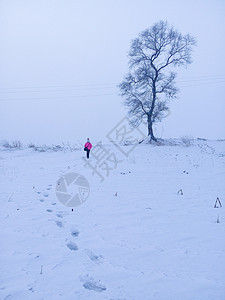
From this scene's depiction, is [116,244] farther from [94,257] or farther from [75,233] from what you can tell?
[75,233]

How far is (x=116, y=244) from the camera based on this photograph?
427 centimetres

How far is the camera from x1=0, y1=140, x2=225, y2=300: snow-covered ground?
122 inches

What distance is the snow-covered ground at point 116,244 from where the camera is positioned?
10.2ft

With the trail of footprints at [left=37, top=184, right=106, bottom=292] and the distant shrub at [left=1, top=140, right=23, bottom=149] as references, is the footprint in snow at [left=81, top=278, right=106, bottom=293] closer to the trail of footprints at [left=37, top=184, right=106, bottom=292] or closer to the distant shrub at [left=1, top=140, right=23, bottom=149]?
the trail of footprints at [left=37, top=184, right=106, bottom=292]

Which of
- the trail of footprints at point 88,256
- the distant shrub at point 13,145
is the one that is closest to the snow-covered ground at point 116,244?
the trail of footprints at point 88,256

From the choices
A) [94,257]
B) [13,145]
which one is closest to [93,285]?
[94,257]

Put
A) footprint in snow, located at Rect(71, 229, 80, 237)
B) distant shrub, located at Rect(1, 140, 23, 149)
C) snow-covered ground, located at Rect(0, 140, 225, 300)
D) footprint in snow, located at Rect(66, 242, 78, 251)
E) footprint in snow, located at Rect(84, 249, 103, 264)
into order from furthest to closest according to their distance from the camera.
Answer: distant shrub, located at Rect(1, 140, 23, 149) < footprint in snow, located at Rect(71, 229, 80, 237) < footprint in snow, located at Rect(66, 242, 78, 251) < footprint in snow, located at Rect(84, 249, 103, 264) < snow-covered ground, located at Rect(0, 140, 225, 300)

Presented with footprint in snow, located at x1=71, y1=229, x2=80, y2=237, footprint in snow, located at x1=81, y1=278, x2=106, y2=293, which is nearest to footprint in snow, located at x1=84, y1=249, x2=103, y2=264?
footprint in snow, located at x1=81, y1=278, x2=106, y2=293

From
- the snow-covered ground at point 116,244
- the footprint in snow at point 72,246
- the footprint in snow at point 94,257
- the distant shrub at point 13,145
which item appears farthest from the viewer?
the distant shrub at point 13,145

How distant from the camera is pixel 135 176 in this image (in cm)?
980

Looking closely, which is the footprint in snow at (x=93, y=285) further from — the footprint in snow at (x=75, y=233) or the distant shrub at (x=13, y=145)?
the distant shrub at (x=13, y=145)

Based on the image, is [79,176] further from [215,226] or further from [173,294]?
[173,294]

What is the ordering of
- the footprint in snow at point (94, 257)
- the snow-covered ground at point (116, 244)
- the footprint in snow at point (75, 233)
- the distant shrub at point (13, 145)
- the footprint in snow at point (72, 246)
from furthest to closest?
the distant shrub at point (13, 145) < the footprint in snow at point (75, 233) < the footprint in snow at point (72, 246) < the footprint in snow at point (94, 257) < the snow-covered ground at point (116, 244)

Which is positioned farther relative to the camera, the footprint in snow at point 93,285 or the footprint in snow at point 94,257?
the footprint in snow at point 94,257
